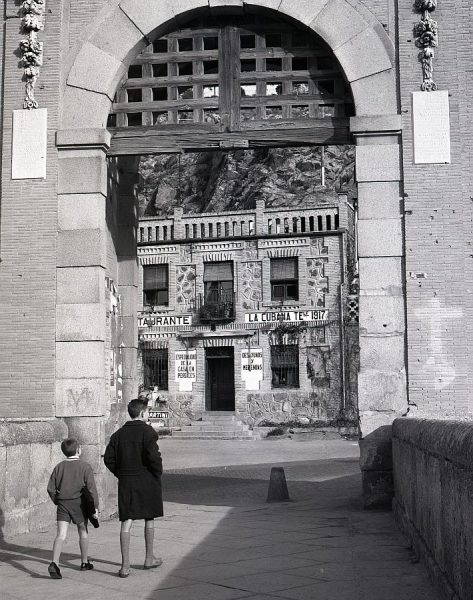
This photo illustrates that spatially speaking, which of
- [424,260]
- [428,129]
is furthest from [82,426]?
[428,129]

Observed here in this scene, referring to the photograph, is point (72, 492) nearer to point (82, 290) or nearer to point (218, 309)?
point (82, 290)

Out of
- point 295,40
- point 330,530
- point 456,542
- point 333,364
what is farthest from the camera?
point 333,364

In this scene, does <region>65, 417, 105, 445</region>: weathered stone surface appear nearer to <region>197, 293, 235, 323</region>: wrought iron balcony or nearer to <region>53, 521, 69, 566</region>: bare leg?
<region>53, 521, 69, 566</region>: bare leg

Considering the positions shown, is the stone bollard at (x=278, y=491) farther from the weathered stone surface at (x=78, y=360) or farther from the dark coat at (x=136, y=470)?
the dark coat at (x=136, y=470)

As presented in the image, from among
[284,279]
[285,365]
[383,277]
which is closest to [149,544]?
[383,277]

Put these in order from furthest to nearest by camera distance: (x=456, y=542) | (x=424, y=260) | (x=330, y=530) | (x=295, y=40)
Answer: (x=295, y=40) → (x=424, y=260) → (x=330, y=530) → (x=456, y=542)

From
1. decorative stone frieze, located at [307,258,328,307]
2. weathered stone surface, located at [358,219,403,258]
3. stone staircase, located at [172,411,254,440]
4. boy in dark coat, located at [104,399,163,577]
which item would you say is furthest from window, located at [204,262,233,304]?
boy in dark coat, located at [104,399,163,577]

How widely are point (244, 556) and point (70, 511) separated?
6.19 feet

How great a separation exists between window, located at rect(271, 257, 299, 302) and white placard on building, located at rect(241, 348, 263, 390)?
2411 millimetres

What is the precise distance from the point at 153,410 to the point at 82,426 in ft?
78.0

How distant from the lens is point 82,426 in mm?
13398

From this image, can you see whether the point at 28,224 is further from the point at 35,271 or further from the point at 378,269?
the point at 378,269

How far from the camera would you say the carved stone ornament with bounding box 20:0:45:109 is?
14.2 meters

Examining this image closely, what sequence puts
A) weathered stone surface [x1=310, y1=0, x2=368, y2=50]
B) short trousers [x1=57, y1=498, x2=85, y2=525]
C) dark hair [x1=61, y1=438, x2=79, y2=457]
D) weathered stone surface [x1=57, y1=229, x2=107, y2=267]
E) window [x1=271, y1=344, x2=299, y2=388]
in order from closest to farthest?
short trousers [x1=57, y1=498, x2=85, y2=525]
dark hair [x1=61, y1=438, x2=79, y2=457]
weathered stone surface [x1=57, y1=229, x2=107, y2=267]
weathered stone surface [x1=310, y1=0, x2=368, y2=50]
window [x1=271, y1=344, x2=299, y2=388]
